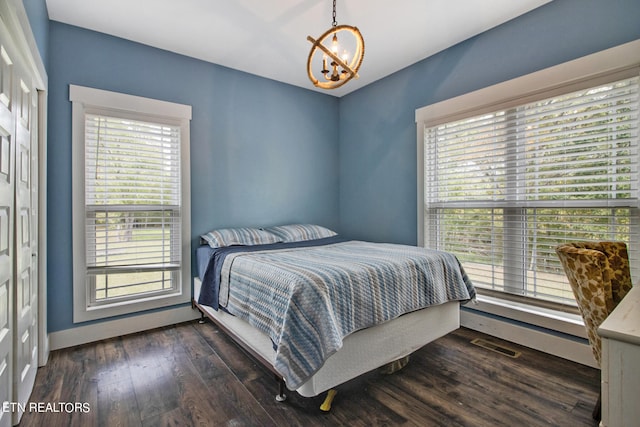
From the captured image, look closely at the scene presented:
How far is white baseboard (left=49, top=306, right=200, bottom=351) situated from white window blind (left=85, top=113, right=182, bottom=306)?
20cm

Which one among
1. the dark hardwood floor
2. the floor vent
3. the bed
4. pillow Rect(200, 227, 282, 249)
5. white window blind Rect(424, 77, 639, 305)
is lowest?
the dark hardwood floor

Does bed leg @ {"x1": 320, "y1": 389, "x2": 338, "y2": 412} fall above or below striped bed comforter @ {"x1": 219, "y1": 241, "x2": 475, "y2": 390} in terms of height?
below

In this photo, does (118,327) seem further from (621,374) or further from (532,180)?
(532,180)

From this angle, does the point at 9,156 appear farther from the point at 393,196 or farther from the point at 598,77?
the point at 598,77

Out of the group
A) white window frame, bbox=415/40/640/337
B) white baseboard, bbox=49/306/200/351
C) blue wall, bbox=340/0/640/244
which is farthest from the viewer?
white baseboard, bbox=49/306/200/351

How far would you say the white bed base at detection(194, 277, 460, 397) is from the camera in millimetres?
1730

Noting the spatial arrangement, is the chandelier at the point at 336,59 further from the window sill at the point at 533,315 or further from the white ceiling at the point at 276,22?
the window sill at the point at 533,315

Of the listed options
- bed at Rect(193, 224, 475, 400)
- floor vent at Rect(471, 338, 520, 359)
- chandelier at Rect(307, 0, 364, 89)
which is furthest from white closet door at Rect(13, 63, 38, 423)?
floor vent at Rect(471, 338, 520, 359)

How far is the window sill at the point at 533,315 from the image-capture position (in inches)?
89.8

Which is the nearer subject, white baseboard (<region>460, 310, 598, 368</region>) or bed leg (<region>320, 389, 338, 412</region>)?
bed leg (<region>320, 389, 338, 412</region>)

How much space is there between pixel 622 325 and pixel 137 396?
2.31 metres

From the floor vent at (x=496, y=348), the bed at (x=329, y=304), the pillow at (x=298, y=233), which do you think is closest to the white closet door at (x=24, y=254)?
the bed at (x=329, y=304)

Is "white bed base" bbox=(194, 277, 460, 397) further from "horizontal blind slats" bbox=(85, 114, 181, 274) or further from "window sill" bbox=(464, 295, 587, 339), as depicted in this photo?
"horizontal blind slats" bbox=(85, 114, 181, 274)

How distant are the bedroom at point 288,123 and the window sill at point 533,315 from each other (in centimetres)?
97
